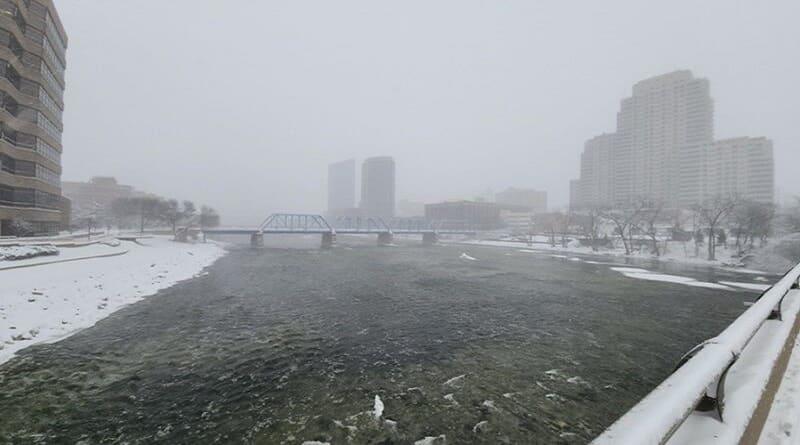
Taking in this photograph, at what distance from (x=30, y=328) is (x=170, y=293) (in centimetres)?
955

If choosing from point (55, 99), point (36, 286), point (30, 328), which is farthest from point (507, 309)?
point (55, 99)

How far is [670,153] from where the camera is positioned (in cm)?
15762

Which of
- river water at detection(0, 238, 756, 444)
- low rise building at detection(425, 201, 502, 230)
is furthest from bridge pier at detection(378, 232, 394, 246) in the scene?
river water at detection(0, 238, 756, 444)

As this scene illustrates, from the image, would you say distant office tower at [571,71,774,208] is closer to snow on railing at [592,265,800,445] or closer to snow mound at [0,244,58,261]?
snow mound at [0,244,58,261]

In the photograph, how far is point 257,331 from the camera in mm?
15375

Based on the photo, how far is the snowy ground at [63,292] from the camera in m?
14.6

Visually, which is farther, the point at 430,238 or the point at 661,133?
the point at 661,133

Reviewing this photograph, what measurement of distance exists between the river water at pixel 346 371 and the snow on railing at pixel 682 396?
5901mm

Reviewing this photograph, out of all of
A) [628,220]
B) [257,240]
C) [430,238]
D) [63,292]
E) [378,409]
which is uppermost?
[628,220]

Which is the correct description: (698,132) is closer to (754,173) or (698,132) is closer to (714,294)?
(754,173)

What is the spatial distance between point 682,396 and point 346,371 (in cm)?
1056

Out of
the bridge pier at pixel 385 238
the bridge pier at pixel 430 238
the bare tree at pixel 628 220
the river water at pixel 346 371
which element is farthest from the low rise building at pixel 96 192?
the bare tree at pixel 628 220

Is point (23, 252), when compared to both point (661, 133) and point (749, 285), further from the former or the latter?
point (661, 133)

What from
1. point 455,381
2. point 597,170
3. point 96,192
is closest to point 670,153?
point 597,170
